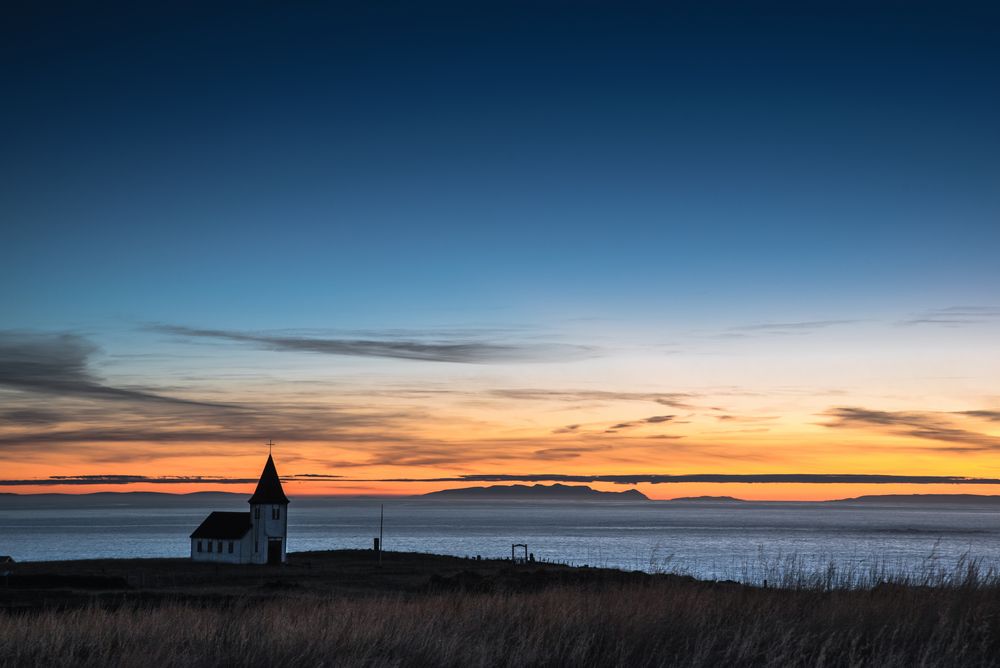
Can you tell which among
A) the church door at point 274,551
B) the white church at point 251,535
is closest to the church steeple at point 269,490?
the white church at point 251,535

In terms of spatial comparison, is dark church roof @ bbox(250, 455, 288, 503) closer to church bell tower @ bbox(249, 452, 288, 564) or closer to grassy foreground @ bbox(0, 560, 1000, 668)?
church bell tower @ bbox(249, 452, 288, 564)

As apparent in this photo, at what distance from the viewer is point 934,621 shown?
36.5 feet

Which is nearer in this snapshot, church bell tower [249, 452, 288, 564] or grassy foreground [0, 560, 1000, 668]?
grassy foreground [0, 560, 1000, 668]

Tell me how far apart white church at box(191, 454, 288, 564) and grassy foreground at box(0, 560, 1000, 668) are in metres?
62.0

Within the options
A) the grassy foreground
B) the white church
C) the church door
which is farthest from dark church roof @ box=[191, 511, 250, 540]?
the grassy foreground

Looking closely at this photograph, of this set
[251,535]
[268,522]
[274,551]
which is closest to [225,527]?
[251,535]

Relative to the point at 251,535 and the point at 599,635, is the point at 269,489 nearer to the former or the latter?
the point at 251,535

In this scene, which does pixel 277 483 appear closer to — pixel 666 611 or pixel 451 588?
pixel 451 588

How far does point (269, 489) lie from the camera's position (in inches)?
2943

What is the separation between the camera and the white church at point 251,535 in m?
72.2

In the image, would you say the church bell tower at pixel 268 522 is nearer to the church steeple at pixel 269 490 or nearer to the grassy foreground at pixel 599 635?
the church steeple at pixel 269 490

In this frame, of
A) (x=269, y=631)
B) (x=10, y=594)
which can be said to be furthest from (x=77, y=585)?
(x=269, y=631)

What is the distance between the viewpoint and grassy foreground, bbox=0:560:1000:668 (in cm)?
999

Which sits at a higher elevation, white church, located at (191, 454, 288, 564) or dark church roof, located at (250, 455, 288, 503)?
dark church roof, located at (250, 455, 288, 503)
